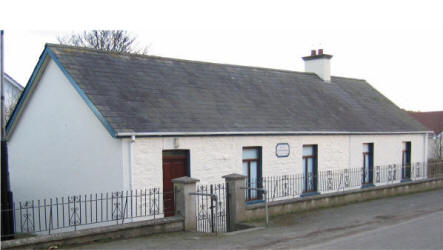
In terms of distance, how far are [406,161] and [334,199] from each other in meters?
9.95

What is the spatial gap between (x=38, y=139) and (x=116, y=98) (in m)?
3.65

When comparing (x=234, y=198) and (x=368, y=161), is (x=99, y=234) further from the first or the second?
(x=368, y=161)

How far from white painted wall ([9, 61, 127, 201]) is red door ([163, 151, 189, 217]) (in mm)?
1596

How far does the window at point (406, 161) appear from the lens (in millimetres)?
22375

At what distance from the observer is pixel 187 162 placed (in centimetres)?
1383

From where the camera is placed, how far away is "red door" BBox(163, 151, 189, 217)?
44.0 ft

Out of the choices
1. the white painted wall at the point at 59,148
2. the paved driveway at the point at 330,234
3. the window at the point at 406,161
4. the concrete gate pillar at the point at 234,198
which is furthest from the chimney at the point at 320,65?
the white painted wall at the point at 59,148

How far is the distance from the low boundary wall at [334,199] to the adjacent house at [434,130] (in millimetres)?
18123

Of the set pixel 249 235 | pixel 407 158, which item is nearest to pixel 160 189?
pixel 249 235

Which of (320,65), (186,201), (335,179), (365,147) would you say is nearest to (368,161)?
(365,147)

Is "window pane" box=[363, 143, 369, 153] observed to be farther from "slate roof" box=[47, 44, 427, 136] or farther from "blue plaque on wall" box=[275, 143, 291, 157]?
"blue plaque on wall" box=[275, 143, 291, 157]

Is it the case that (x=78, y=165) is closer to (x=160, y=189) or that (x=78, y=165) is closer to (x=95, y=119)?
(x=95, y=119)

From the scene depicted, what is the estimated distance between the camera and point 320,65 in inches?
934

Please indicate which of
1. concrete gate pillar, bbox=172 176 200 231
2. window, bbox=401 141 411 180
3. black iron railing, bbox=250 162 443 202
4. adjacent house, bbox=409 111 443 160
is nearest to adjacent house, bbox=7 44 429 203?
black iron railing, bbox=250 162 443 202
